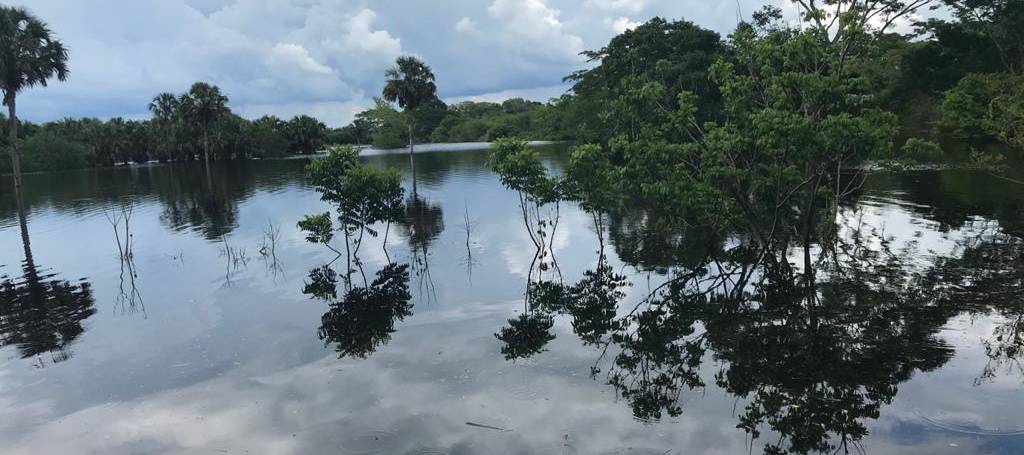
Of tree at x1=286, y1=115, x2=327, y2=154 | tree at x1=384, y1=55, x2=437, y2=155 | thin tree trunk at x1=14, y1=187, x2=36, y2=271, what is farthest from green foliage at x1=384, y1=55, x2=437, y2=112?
tree at x1=286, y1=115, x2=327, y2=154

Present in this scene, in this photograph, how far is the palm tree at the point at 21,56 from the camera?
143ft

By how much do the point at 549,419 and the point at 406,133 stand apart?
596ft

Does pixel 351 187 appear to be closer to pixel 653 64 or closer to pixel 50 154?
pixel 653 64

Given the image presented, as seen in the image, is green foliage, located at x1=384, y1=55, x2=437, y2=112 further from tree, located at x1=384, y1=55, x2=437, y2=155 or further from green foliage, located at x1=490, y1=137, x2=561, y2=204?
green foliage, located at x1=490, y1=137, x2=561, y2=204

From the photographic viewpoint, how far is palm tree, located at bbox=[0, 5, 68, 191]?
43594 mm

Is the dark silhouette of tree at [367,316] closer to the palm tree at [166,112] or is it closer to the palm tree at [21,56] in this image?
the palm tree at [21,56]

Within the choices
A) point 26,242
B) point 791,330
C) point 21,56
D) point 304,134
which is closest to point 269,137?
point 304,134

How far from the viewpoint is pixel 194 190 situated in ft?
191

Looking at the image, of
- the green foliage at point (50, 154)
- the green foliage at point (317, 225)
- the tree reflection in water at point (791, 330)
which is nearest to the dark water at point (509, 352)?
the tree reflection in water at point (791, 330)

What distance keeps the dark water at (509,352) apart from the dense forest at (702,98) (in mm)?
4863

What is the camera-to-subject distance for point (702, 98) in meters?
48.9

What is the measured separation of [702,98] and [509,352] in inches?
1563

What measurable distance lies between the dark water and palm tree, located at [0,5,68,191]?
23592 millimetres

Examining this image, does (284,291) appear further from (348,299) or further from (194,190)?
(194,190)
